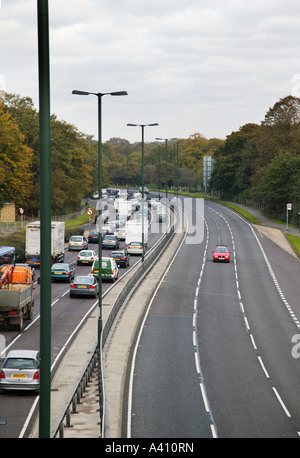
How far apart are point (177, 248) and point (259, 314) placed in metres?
32.5

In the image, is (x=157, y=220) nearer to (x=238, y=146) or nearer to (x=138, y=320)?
(x=238, y=146)

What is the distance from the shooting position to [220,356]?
30.0m

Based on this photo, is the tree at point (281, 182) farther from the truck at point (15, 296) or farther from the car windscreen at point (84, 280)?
the truck at point (15, 296)

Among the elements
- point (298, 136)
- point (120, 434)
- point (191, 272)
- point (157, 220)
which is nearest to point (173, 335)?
point (120, 434)

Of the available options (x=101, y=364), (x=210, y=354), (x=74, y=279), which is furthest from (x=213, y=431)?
(x=74, y=279)

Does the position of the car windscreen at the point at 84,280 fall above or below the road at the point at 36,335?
above

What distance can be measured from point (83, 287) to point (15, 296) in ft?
35.5

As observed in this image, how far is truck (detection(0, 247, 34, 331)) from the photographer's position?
31.7 meters

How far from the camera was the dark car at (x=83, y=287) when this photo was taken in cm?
4216

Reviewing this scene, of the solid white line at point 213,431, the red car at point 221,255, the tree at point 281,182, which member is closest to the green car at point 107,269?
the red car at point 221,255

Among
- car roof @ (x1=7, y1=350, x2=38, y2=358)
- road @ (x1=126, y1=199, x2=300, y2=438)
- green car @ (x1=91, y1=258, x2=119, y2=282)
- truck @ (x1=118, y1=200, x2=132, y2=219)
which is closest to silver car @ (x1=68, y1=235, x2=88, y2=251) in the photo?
road @ (x1=126, y1=199, x2=300, y2=438)

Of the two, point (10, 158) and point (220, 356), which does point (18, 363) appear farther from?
point (10, 158)

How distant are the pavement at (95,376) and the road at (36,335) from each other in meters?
0.68

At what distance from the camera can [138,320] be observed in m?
37.2
